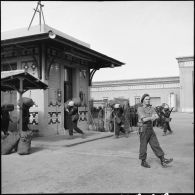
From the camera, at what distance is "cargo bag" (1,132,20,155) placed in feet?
27.0

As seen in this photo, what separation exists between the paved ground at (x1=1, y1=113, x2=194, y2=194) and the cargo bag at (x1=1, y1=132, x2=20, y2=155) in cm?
25

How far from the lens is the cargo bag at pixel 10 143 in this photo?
8242 millimetres

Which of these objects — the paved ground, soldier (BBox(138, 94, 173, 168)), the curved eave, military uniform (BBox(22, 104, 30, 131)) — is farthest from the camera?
military uniform (BBox(22, 104, 30, 131))

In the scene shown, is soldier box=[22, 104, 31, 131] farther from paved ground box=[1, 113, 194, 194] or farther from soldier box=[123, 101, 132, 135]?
soldier box=[123, 101, 132, 135]

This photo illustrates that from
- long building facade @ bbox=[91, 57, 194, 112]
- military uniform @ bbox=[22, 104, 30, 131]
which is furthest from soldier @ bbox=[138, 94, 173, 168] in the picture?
long building facade @ bbox=[91, 57, 194, 112]

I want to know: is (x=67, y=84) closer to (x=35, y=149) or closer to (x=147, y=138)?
(x=35, y=149)

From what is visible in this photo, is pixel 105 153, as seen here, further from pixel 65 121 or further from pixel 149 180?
pixel 65 121

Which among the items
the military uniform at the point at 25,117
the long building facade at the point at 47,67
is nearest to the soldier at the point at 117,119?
the long building facade at the point at 47,67

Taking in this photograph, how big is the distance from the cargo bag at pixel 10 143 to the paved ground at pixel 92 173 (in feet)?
0.80

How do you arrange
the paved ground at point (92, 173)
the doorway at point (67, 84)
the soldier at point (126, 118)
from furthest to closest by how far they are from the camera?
the doorway at point (67, 84)
the soldier at point (126, 118)
the paved ground at point (92, 173)

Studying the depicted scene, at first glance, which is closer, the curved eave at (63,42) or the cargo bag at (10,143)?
the cargo bag at (10,143)

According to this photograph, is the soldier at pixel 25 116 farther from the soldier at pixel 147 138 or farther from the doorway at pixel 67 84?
the soldier at pixel 147 138

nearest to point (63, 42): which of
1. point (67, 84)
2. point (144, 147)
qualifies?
point (67, 84)

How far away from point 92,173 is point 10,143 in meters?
3.65
